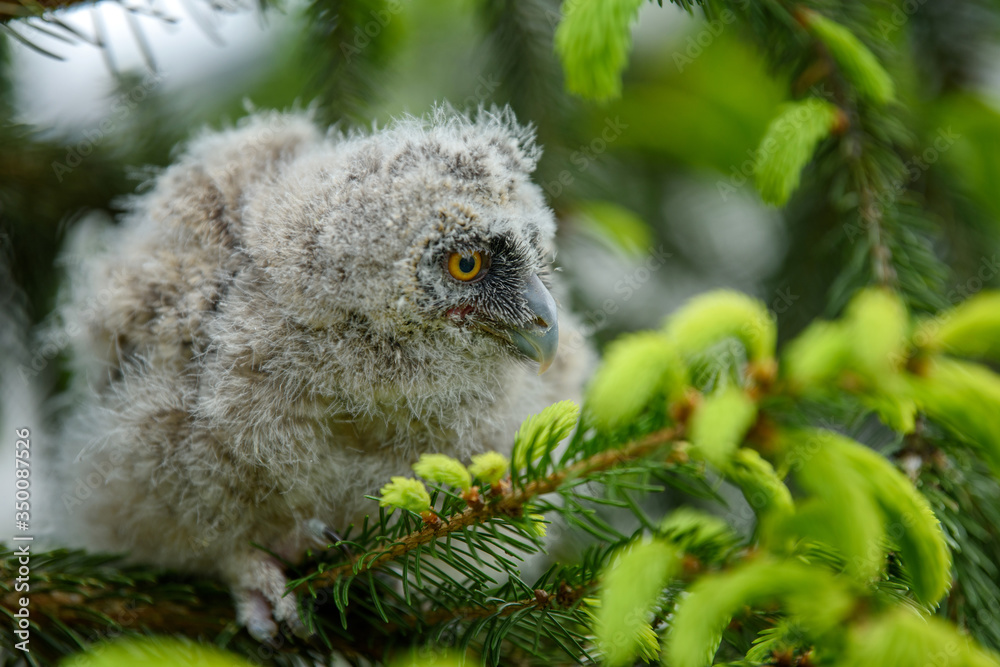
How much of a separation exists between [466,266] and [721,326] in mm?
849

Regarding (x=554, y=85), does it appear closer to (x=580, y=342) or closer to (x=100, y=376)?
(x=580, y=342)

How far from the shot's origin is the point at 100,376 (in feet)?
7.13

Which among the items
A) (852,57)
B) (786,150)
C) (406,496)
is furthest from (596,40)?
(406,496)

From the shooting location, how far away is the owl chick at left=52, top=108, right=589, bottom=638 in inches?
69.7

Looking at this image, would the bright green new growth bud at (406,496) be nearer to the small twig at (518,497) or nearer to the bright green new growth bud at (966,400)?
the small twig at (518,497)

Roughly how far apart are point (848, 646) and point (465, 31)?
3.40 meters

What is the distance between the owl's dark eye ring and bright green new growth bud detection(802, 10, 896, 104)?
105cm

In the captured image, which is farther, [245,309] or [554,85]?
[554,85]

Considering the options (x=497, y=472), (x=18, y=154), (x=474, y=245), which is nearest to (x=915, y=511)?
(x=497, y=472)

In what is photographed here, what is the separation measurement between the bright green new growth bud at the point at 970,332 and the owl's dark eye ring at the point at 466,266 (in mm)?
1037

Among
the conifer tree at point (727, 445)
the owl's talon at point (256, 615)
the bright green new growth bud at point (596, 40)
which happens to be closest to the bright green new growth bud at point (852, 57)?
the conifer tree at point (727, 445)

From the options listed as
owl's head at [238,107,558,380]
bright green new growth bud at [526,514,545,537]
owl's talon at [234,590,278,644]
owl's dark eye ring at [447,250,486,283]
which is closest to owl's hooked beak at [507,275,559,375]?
owl's head at [238,107,558,380]

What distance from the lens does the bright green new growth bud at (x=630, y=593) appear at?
3.23 ft

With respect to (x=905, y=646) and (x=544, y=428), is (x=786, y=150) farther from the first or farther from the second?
(x=905, y=646)
